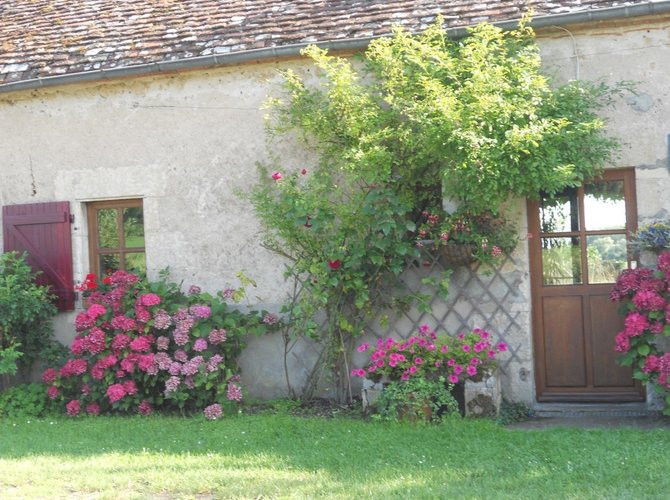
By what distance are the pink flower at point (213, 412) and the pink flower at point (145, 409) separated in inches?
22.3

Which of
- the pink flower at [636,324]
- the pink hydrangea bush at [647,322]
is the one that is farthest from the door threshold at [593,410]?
the pink flower at [636,324]

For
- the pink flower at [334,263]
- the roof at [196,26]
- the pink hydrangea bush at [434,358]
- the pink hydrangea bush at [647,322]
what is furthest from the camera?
the roof at [196,26]

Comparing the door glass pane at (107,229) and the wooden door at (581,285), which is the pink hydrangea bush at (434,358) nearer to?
the wooden door at (581,285)

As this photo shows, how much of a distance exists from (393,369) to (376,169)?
5.19 ft

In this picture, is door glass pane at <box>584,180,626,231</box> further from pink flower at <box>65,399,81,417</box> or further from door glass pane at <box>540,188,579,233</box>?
pink flower at <box>65,399,81,417</box>

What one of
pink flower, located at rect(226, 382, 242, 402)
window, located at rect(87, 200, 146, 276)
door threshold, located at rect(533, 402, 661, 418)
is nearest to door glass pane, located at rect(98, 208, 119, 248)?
window, located at rect(87, 200, 146, 276)

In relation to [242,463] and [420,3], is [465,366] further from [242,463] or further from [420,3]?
[420,3]

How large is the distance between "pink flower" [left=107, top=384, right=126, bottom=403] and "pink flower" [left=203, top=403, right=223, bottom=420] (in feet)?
2.38

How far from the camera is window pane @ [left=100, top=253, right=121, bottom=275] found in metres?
7.95

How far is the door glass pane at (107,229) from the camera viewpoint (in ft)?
26.0

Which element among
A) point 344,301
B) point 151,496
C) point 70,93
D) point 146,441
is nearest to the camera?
point 151,496

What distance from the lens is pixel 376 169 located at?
20.7 ft

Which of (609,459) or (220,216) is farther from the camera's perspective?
(220,216)

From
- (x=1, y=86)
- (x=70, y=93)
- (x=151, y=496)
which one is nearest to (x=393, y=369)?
(x=151, y=496)
